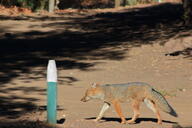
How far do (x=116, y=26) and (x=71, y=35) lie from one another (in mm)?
3206

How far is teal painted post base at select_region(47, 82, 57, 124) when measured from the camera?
10.5 metres

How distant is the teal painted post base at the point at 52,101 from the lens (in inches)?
412

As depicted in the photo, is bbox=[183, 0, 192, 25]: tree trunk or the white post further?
bbox=[183, 0, 192, 25]: tree trunk

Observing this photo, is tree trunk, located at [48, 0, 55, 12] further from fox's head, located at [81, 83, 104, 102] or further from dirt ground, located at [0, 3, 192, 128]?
fox's head, located at [81, 83, 104, 102]

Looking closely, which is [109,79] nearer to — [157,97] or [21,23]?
[157,97]

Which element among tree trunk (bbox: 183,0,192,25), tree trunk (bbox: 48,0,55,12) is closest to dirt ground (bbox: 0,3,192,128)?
tree trunk (bbox: 183,0,192,25)

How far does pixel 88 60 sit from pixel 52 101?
12198 mm

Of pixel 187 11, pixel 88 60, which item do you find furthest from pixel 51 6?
pixel 88 60

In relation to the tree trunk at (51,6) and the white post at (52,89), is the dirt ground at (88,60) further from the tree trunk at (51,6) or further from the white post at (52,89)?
the tree trunk at (51,6)

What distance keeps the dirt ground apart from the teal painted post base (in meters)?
0.15

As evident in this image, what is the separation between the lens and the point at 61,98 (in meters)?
15.1

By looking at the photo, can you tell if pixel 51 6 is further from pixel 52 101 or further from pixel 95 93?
pixel 52 101

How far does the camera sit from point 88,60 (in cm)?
2275

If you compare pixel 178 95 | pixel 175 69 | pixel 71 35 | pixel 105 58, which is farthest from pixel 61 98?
pixel 71 35
